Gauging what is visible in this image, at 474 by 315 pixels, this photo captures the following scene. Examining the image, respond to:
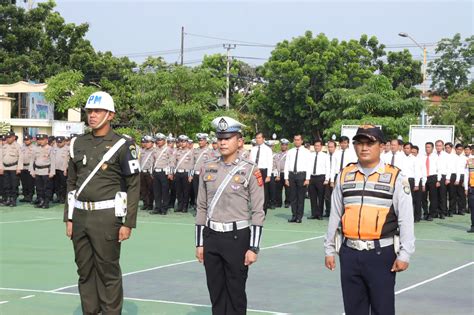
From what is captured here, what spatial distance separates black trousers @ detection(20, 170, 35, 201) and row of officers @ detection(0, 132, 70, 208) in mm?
411

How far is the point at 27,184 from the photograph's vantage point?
22.3m

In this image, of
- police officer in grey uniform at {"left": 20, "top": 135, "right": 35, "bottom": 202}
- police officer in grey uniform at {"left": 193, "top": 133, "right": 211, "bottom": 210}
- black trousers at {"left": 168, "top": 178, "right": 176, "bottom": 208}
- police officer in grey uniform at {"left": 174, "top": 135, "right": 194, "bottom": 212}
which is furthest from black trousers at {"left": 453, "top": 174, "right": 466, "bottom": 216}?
police officer in grey uniform at {"left": 20, "top": 135, "right": 35, "bottom": 202}

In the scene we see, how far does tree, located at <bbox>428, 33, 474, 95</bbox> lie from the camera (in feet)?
198

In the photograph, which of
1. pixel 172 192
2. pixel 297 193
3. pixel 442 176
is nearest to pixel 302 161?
pixel 297 193

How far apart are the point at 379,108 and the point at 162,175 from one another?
1883 centimetres

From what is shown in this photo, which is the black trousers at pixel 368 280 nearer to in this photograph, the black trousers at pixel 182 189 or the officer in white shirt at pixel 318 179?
the officer in white shirt at pixel 318 179

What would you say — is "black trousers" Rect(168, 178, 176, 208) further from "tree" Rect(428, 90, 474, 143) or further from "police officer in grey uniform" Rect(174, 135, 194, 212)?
"tree" Rect(428, 90, 474, 143)

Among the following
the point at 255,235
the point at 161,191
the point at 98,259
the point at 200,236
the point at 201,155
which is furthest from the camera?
the point at 161,191

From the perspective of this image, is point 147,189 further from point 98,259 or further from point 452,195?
point 98,259

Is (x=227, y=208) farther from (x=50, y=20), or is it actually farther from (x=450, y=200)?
(x=50, y=20)

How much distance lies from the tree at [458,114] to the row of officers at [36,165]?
32288 mm

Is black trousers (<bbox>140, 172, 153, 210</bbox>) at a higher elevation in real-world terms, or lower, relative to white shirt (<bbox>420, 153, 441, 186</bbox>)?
lower

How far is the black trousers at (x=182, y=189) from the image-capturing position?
2002 centimetres

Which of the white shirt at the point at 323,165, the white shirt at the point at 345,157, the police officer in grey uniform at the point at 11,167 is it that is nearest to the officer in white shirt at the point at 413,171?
the white shirt at the point at 345,157
